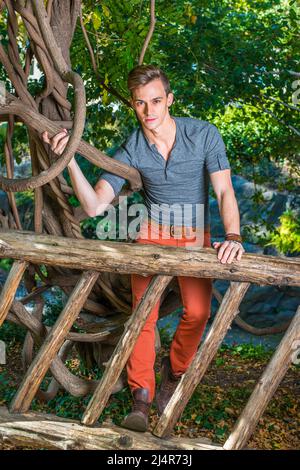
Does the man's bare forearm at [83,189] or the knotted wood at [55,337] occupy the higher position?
the man's bare forearm at [83,189]

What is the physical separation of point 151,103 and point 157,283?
0.71 meters

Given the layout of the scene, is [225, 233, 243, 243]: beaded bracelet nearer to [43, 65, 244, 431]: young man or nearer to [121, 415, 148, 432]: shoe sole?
[43, 65, 244, 431]: young man

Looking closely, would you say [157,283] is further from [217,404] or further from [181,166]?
[217,404]

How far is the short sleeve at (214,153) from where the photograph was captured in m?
2.62

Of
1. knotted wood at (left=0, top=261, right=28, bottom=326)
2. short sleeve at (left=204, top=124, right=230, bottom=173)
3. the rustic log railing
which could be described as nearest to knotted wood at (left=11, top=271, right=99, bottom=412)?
the rustic log railing

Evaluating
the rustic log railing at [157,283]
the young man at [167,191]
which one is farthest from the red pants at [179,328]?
the rustic log railing at [157,283]

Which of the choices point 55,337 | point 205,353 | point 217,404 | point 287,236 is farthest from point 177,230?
point 287,236

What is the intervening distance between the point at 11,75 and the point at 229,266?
3.85ft

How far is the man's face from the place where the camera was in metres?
2.59

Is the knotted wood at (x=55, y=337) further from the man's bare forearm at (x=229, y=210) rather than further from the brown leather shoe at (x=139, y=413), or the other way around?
the man's bare forearm at (x=229, y=210)
